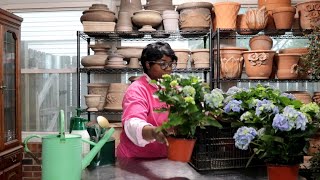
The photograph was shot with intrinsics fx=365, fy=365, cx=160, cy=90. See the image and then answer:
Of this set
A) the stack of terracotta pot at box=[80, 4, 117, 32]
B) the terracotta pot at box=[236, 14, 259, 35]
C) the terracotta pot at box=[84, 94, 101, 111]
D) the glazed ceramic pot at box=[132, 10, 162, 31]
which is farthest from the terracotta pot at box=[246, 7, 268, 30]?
the terracotta pot at box=[84, 94, 101, 111]

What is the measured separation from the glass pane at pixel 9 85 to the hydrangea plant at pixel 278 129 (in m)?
2.53

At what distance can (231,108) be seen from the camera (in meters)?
1.50

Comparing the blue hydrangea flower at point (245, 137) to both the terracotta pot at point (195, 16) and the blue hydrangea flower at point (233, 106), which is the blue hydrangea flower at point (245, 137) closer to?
the blue hydrangea flower at point (233, 106)

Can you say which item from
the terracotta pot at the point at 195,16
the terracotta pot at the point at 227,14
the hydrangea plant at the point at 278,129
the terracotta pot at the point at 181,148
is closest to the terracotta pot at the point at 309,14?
the terracotta pot at the point at 227,14

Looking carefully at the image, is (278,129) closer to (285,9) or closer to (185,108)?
(185,108)

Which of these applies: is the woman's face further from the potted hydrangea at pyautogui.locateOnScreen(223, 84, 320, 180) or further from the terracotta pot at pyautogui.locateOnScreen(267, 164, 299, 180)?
the terracotta pot at pyautogui.locateOnScreen(267, 164, 299, 180)

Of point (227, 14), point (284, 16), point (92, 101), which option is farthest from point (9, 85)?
point (284, 16)

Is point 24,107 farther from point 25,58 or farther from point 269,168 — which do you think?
point 269,168

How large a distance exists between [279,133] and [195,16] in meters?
2.25

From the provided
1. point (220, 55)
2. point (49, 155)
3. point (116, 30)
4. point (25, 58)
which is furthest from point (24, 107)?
point (49, 155)

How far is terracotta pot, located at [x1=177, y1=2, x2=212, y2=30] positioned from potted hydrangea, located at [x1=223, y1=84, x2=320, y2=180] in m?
2.10

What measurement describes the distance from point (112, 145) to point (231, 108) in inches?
25.3

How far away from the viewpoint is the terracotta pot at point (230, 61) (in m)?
3.37

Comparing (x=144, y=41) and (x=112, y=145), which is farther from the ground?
(x=144, y=41)
